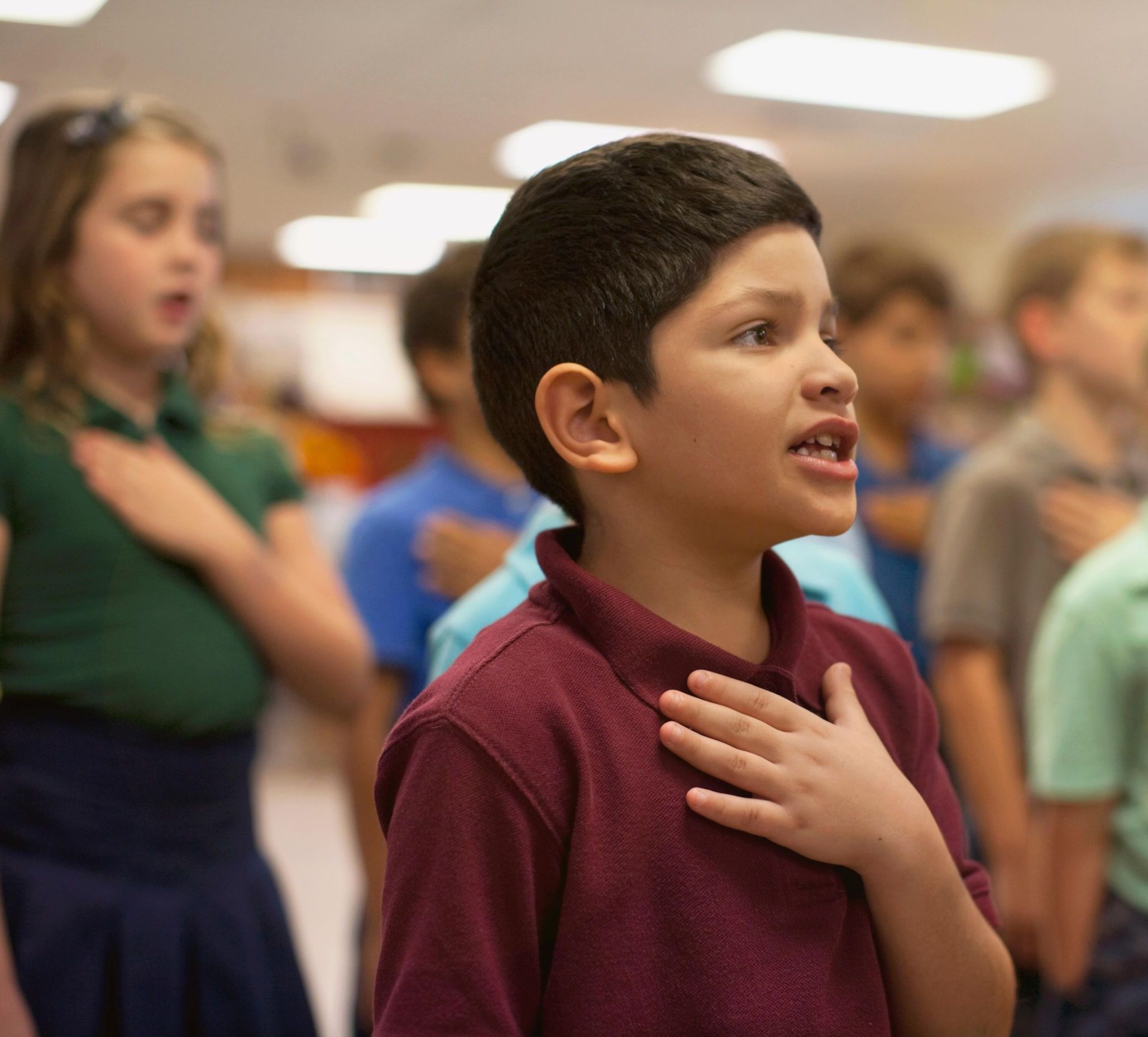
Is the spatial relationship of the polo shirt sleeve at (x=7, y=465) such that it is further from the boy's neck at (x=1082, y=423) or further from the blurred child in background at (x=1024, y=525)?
the boy's neck at (x=1082, y=423)

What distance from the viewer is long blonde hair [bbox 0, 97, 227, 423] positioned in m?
1.46

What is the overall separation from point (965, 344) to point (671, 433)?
7433 mm

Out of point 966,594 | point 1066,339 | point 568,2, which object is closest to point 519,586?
point 966,594

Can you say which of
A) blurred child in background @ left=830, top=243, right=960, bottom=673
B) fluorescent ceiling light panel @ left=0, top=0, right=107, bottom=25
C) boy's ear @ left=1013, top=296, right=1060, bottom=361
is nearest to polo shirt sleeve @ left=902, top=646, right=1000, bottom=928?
boy's ear @ left=1013, top=296, right=1060, bottom=361

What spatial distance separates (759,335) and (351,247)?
9.41 m

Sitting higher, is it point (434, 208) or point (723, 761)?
point (434, 208)

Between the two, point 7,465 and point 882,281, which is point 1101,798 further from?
point 882,281

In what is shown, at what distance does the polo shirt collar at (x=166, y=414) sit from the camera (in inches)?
57.9

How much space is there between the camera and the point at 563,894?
0.75m

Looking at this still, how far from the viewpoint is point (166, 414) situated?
1560mm

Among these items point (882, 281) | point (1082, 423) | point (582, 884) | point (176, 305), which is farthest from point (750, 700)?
point (882, 281)

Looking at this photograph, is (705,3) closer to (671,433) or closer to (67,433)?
(67,433)

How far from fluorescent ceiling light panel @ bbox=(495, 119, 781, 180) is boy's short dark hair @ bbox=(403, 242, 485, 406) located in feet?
15.4

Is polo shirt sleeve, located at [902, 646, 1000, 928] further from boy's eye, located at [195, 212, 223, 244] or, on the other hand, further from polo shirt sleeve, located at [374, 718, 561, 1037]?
boy's eye, located at [195, 212, 223, 244]
